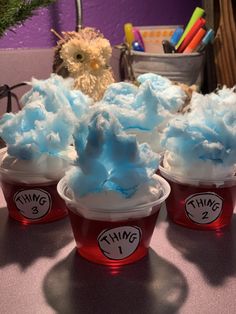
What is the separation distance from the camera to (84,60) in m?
0.82

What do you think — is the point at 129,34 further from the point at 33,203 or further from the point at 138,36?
the point at 33,203

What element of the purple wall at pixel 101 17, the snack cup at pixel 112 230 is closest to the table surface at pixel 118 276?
the snack cup at pixel 112 230

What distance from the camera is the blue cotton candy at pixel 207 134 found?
1.59 feet

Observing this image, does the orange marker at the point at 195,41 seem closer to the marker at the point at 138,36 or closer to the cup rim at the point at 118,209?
the marker at the point at 138,36

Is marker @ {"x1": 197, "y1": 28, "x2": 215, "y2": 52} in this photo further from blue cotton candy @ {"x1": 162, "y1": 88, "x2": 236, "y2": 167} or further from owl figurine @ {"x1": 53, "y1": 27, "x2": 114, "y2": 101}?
blue cotton candy @ {"x1": 162, "y1": 88, "x2": 236, "y2": 167}

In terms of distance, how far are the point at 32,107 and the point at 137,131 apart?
0.13m

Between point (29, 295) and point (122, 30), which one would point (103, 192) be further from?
point (122, 30)

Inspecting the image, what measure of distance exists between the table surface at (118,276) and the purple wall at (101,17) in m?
0.50

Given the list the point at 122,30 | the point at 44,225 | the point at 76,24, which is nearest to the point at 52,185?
the point at 44,225

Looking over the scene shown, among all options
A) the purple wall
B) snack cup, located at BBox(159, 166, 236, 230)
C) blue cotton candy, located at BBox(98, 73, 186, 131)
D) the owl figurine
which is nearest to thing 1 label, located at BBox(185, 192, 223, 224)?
snack cup, located at BBox(159, 166, 236, 230)

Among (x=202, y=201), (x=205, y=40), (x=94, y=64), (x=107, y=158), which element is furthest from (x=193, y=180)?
(x=205, y=40)

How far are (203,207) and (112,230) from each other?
0.44 ft

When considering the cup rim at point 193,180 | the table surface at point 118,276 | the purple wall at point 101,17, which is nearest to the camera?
the table surface at point 118,276

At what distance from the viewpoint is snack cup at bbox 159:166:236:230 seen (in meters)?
0.50
